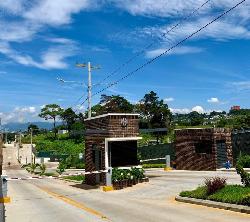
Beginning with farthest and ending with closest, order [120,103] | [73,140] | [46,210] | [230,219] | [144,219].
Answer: [73,140] < [120,103] < [46,210] < [144,219] < [230,219]

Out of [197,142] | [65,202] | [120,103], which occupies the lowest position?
[65,202]

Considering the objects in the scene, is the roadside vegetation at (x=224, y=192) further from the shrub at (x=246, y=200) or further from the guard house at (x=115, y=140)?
the guard house at (x=115, y=140)

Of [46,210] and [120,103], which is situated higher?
[120,103]

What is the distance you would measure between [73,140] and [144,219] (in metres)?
116

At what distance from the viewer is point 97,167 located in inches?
1116

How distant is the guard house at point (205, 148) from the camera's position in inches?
1391

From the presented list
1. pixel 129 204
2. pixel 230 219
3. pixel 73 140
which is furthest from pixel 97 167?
pixel 73 140

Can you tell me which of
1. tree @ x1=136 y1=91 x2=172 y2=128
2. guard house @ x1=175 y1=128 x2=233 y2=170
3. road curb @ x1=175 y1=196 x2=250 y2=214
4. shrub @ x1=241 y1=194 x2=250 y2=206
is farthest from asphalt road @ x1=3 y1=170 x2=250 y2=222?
tree @ x1=136 y1=91 x2=172 y2=128

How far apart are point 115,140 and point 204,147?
523 inches

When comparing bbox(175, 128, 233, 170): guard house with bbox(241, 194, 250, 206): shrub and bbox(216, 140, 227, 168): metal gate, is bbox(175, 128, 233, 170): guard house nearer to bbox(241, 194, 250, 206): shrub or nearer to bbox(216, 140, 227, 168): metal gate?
bbox(216, 140, 227, 168): metal gate

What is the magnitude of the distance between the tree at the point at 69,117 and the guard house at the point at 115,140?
11657cm

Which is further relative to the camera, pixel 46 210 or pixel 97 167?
pixel 97 167

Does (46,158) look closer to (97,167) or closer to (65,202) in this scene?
(97,167)

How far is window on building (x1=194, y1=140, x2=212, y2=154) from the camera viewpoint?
35.9 m
